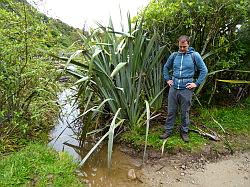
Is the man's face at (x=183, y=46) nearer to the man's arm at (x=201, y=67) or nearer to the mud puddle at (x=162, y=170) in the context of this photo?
the man's arm at (x=201, y=67)

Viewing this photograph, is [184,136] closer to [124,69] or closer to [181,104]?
[181,104]

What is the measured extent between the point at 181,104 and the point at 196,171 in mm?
979

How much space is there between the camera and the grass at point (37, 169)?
3667 mm

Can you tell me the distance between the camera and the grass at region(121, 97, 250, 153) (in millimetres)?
4641

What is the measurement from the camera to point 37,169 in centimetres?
389

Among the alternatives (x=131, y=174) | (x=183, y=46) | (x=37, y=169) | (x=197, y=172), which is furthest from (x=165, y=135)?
(x=37, y=169)

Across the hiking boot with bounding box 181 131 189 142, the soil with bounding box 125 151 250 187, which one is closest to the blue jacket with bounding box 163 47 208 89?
the hiking boot with bounding box 181 131 189 142

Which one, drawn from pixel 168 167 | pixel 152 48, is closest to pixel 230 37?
pixel 152 48

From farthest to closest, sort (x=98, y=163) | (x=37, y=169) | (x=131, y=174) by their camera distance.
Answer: (x=98, y=163)
(x=131, y=174)
(x=37, y=169)

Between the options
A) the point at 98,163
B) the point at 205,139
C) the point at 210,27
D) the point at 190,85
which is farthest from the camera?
the point at 210,27

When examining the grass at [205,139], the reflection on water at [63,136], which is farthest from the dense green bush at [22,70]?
the grass at [205,139]

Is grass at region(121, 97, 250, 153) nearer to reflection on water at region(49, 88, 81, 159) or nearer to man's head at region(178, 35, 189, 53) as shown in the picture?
reflection on water at region(49, 88, 81, 159)

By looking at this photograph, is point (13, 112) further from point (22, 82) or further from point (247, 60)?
point (247, 60)

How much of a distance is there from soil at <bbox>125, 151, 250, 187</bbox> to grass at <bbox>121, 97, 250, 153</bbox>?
0.60 ft
